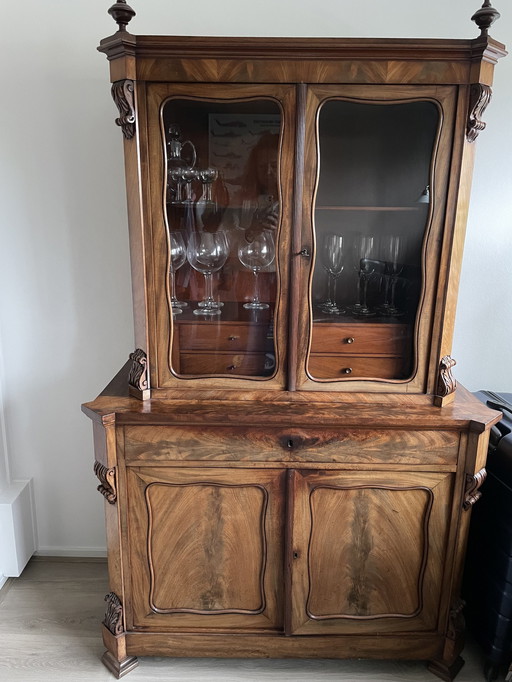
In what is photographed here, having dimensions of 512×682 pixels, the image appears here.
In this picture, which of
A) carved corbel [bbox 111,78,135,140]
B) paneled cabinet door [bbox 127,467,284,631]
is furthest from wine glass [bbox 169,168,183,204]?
paneled cabinet door [bbox 127,467,284,631]

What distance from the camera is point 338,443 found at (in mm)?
1400

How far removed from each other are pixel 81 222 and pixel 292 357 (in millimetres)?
890

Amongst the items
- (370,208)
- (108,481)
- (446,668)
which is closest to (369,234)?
(370,208)

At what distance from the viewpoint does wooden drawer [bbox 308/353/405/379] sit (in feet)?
4.82

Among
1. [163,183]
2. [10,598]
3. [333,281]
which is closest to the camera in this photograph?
[163,183]

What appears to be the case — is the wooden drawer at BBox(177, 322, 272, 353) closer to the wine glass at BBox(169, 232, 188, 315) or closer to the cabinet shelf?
the wine glass at BBox(169, 232, 188, 315)

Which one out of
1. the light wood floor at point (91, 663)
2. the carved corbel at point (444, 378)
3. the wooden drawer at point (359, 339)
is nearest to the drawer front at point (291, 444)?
the carved corbel at point (444, 378)

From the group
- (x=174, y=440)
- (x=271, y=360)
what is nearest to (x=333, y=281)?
(x=271, y=360)

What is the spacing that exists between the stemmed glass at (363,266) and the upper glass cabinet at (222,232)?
229 mm

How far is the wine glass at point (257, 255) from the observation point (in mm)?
1425

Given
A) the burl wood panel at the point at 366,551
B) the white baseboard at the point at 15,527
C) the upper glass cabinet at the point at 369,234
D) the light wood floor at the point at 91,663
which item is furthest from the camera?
the white baseboard at the point at 15,527

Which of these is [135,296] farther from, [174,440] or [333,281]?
[333,281]

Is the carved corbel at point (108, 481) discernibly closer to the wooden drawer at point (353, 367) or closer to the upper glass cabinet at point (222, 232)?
the upper glass cabinet at point (222, 232)

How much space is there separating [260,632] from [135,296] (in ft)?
3.38
